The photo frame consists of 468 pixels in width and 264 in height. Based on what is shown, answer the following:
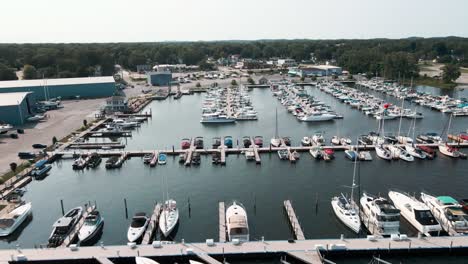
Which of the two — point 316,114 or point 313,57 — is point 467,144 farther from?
point 313,57

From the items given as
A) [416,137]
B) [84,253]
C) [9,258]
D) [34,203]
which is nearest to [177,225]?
[84,253]

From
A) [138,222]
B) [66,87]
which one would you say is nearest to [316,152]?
[138,222]

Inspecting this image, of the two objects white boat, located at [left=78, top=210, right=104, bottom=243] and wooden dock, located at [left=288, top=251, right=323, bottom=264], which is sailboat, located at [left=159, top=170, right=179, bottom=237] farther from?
wooden dock, located at [left=288, top=251, right=323, bottom=264]

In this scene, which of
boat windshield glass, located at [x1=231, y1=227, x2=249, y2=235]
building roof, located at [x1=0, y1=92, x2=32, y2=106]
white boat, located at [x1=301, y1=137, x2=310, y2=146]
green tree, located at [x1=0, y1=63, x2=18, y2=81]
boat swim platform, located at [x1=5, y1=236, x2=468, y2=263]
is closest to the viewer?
boat swim platform, located at [x1=5, y1=236, x2=468, y2=263]

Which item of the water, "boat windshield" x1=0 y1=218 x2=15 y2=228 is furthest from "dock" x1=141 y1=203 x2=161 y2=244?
"boat windshield" x1=0 y1=218 x2=15 y2=228

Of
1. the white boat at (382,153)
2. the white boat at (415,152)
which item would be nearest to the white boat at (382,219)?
the white boat at (382,153)

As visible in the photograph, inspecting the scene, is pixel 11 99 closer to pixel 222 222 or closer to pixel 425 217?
pixel 222 222
